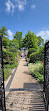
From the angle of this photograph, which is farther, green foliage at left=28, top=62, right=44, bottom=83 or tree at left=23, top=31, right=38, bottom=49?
tree at left=23, top=31, right=38, bottom=49

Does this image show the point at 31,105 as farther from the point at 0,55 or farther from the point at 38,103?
the point at 0,55

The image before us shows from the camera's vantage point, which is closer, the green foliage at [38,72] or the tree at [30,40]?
the green foliage at [38,72]

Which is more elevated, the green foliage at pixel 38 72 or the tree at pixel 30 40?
the tree at pixel 30 40

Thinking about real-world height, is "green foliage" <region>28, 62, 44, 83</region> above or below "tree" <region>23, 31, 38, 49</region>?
below

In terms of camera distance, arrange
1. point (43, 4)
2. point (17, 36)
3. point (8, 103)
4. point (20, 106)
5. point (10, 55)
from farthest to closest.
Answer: point (17, 36), point (10, 55), point (43, 4), point (8, 103), point (20, 106)

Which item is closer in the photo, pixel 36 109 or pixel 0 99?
pixel 0 99

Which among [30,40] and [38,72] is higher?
[30,40]

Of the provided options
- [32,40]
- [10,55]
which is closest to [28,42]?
[32,40]

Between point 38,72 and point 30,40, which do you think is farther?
point 30,40

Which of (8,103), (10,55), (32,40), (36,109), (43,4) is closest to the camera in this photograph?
(36,109)

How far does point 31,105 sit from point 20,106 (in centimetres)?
31

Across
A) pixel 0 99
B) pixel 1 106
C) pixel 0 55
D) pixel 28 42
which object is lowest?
pixel 1 106

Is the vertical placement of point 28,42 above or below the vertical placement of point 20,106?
above

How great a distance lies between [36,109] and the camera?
5.76ft
